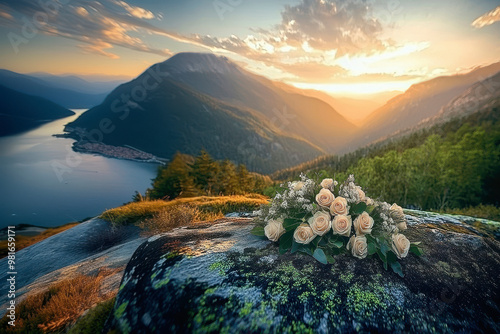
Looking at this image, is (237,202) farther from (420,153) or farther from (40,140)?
(40,140)

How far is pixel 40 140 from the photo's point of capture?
18138 cm

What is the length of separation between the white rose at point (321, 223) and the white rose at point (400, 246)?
3.32ft

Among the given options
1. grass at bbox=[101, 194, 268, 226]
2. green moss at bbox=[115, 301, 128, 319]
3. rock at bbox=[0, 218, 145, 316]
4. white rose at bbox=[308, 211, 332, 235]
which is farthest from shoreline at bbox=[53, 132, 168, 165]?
white rose at bbox=[308, 211, 332, 235]

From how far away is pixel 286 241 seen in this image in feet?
11.5

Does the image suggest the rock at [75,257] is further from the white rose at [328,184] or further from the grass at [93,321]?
the white rose at [328,184]

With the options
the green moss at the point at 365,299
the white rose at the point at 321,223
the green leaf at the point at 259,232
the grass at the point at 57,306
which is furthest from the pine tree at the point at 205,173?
the green moss at the point at 365,299

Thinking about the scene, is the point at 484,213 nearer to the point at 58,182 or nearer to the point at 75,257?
the point at 75,257

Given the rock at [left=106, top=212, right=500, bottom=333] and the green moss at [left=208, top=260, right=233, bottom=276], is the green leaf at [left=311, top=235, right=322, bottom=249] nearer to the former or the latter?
the rock at [left=106, top=212, right=500, bottom=333]

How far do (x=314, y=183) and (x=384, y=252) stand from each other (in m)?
1.57

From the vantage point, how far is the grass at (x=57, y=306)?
3.50 metres

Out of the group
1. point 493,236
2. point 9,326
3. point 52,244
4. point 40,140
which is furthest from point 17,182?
point 493,236

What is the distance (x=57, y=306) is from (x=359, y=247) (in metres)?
5.35

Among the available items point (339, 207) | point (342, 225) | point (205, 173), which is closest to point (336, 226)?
point (342, 225)

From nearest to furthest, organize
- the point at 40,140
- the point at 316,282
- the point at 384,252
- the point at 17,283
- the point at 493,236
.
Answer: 1. the point at 316,282
2. the point at 384,252
3. the point at 493,236
4. the point at 17,283
5. the point at 40,140
